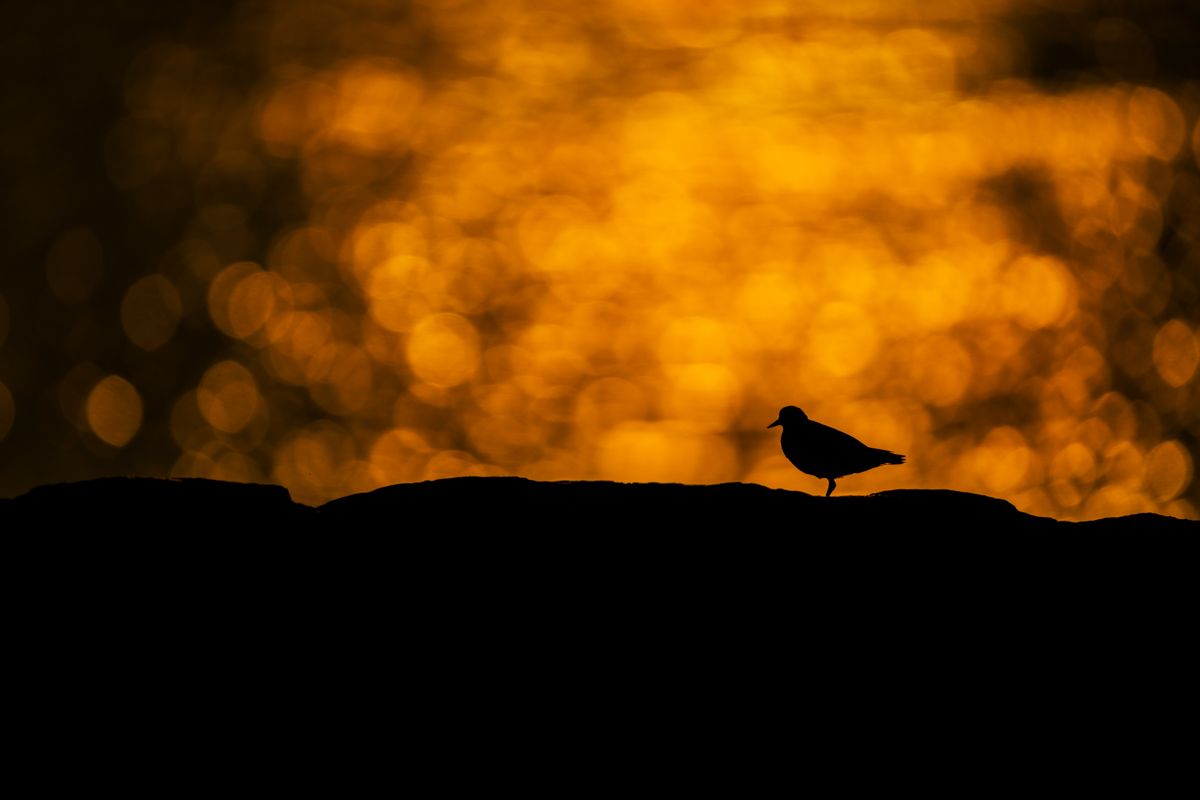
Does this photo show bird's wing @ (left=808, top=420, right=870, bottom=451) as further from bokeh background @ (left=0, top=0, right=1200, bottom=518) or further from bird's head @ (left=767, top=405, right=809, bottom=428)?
bokeh background @ (left=0, top=0, right=1200, bottom=518)

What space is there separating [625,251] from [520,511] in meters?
86.7

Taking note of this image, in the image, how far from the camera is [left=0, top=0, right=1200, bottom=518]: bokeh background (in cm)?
9238

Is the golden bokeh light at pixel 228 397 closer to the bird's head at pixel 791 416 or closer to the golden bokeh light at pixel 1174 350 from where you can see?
the golden bokeh light at pixel 1174 350

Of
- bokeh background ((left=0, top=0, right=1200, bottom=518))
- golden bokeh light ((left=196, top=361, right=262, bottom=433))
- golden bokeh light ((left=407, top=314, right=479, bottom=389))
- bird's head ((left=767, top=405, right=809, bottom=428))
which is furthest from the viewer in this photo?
golden bokeh light ((left=196, top=361, right=262, bottom=433))

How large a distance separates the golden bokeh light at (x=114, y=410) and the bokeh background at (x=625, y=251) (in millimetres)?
256

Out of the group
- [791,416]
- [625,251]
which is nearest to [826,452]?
[791,416]

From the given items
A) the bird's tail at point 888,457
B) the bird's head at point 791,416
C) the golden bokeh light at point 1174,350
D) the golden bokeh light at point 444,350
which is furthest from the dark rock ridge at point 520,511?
the golden bokeh light at point 1174,350

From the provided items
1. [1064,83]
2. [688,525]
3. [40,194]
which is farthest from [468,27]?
[688,525]

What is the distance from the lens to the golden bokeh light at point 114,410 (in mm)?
95938

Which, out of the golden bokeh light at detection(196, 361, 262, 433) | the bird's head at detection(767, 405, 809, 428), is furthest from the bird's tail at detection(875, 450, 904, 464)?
the golden bokeh light at detection(196, 361, 262, 433)

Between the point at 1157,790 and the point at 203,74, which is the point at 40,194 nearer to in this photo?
the point at 203,74

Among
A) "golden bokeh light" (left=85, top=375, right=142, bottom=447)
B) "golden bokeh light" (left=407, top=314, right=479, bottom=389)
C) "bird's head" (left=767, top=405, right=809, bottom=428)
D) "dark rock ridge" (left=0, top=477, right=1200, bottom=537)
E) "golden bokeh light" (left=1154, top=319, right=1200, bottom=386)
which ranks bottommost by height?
"dark rock ridge" (left=0, top=477, right=1200, bottom=537)

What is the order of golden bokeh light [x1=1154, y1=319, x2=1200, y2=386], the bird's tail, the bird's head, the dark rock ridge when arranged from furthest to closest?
golden bokeh light [x1=1154, y1=319, x2=1200, y2=386]
the bird's head
the bird's tail
the dark rock ridge

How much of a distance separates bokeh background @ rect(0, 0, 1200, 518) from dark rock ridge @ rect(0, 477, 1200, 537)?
68960mm
